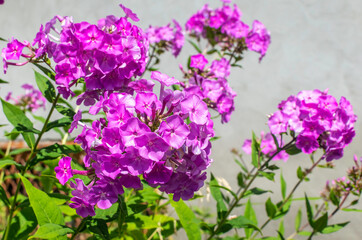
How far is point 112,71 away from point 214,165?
254 centimetres

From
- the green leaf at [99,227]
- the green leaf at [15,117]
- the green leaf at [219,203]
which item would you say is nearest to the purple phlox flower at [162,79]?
the green leaf at [99,227]

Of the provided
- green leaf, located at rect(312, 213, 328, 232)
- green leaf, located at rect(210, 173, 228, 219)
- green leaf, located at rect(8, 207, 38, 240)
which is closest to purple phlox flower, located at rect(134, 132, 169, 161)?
green leaf, located at rect(8, 207, 38, 240)

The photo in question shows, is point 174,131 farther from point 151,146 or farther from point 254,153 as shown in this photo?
point 254,153

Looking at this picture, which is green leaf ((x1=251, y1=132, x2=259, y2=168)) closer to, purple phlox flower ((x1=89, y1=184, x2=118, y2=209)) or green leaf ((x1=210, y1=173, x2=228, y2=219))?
green leaf ((x1=210, y1=173, x2=228, y2=219))

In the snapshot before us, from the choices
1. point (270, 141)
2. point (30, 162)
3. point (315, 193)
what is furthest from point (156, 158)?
point (315, 193)

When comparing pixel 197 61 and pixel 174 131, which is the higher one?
pixel 197 61

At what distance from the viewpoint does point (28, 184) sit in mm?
1084

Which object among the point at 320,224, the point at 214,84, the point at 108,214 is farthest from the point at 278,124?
the point at 108,214

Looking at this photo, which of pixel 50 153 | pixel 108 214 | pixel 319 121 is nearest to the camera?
pixel 108 214

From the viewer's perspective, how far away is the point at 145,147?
2.82 feet

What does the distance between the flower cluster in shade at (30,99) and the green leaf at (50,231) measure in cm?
191

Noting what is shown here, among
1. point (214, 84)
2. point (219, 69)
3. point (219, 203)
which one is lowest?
point (219, 203)

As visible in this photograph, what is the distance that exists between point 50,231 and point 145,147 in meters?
0.43

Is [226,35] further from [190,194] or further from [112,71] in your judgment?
[190,194]
